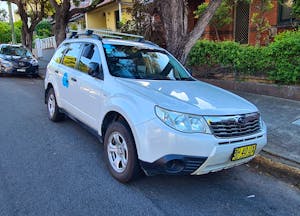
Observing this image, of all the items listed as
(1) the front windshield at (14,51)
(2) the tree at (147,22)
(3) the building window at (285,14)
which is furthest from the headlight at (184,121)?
(1) the front windshield at (14,51)

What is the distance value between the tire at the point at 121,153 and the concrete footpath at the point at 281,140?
78.6 inches

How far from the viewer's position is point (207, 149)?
118 inches

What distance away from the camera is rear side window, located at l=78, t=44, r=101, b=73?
4.44 meters

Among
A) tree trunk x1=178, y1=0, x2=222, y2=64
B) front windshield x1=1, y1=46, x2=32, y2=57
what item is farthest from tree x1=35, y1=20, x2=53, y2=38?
tree trunk x1=178, y1=0, x2=222, y2=64

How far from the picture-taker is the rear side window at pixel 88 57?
14.6 ft

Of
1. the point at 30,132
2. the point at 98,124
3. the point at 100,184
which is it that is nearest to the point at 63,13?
the point at 30,132

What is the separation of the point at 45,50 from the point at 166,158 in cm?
2246

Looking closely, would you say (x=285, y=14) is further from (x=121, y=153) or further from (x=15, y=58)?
(x=15, y=58)

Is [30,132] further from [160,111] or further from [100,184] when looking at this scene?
[160,111]

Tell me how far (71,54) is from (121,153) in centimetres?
256

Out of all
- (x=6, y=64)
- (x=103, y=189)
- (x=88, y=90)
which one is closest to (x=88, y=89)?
(x=88, y=90)

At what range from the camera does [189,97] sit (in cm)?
345

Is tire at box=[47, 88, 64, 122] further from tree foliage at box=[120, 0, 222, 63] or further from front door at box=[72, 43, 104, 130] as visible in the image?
tree foliage at box=[120, 0, 222, 63]

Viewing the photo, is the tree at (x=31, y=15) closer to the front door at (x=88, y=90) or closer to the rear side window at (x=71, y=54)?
the rear side window at (x=71, y=54)
